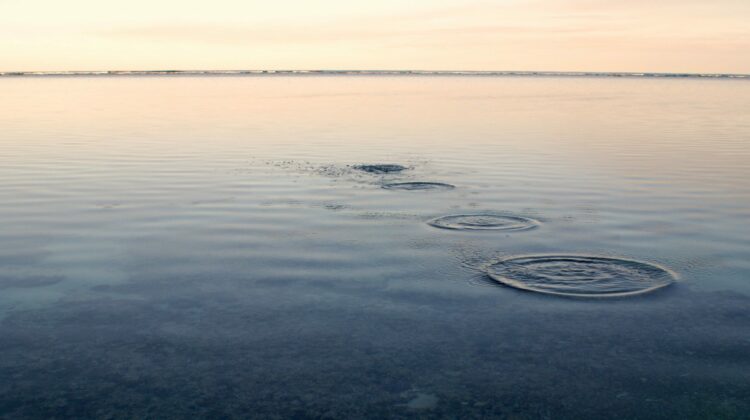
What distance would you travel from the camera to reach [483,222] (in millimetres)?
14391

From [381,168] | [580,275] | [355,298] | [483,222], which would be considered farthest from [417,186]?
[355,298]

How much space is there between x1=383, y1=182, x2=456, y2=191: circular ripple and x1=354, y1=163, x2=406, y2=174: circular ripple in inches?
94.4

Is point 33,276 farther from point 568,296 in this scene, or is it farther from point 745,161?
point 745,161

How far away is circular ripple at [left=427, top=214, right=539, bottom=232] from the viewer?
13.9m

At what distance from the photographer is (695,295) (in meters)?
9.68

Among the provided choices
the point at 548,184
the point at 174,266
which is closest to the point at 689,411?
the point at 174,266

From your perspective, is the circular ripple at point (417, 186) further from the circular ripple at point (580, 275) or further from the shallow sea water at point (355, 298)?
the circular ripple at point (580, 275)

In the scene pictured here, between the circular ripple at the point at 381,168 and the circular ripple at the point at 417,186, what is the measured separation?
2398 millimetres

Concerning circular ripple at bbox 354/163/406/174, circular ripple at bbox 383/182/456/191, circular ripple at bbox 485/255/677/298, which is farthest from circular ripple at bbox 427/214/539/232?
circular ripple at bbox 354/163/406/174

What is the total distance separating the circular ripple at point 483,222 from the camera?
1388cm

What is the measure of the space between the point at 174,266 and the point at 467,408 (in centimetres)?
617

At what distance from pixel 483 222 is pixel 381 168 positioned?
8.85 m

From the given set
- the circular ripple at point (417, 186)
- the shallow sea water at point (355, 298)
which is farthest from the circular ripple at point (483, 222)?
the circular ripple at point (417, 186)

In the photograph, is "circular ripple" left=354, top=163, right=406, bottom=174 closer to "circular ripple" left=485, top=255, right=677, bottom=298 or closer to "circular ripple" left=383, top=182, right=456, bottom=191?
"circular ripple" left=383, top=182, right=456, bottom=191
